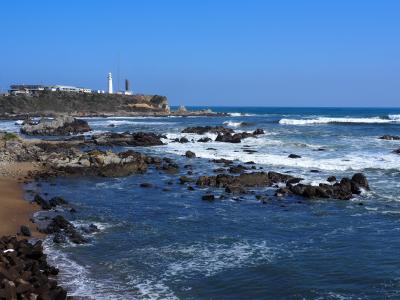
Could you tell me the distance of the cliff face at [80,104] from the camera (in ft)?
325

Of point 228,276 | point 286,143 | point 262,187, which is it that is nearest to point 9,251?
point 228,276

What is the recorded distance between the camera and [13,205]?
57.1 ft

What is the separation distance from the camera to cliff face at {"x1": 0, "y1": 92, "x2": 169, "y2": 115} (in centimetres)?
9906

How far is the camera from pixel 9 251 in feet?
36.5

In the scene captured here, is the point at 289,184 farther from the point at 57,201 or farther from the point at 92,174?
the point at 92,174

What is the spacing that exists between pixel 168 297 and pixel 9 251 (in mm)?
3787

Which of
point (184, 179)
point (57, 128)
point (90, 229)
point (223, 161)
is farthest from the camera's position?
point (57, 128)

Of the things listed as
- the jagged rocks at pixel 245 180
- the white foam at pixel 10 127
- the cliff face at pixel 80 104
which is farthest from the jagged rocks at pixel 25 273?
the cliff face at pixel 80 104

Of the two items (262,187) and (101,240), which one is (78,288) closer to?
(101,240)

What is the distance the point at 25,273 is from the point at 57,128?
1751 inches

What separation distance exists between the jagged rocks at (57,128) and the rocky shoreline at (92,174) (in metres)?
11.3

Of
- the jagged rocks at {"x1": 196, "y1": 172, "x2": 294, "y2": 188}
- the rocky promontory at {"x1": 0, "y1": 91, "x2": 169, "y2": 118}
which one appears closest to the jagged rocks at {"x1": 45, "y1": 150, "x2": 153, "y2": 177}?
the jagged rocks at {"x1": 196, "y1": 172, "x2": 294, "y2": 188}

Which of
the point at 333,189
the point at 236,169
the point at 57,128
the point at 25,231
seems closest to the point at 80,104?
the point at 57,128

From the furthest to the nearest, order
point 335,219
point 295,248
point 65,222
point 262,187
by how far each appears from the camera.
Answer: point 262,187 → point 335,219 → point 65,222 → point 295,248
